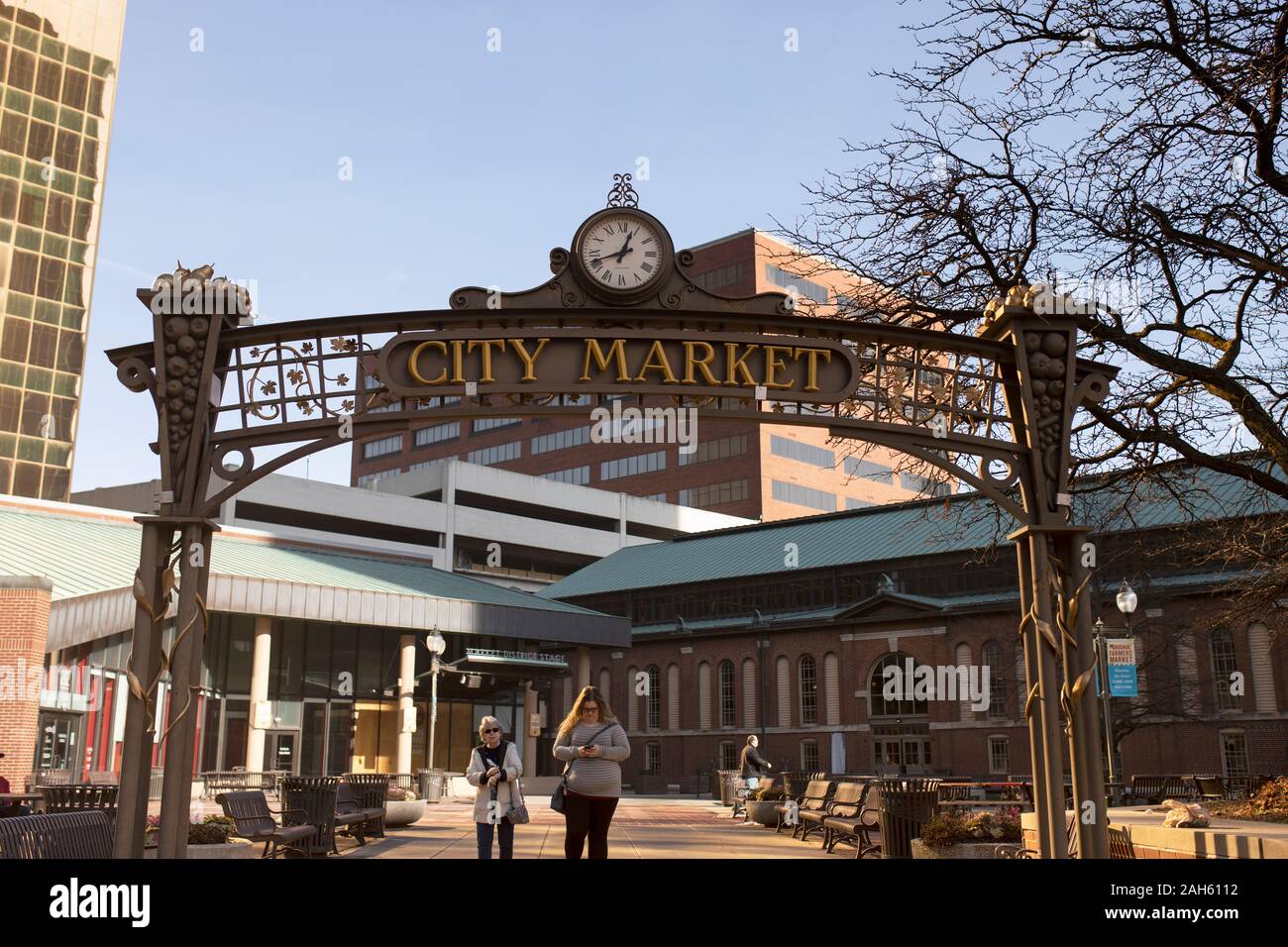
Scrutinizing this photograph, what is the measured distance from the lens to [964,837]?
497 inches

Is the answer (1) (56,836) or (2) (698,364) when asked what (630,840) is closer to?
(2) (698,364)

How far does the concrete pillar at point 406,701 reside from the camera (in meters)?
43.5

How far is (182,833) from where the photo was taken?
10195mm

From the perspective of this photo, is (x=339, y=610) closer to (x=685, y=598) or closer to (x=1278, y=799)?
(x=685, y=598)

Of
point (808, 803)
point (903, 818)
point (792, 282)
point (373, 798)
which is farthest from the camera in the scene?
point (792, 282)

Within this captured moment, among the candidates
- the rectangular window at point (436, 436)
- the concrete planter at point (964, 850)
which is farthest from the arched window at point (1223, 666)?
the rectangular window at point (436, 436)

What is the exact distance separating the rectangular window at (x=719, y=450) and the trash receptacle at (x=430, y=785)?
2592 inches

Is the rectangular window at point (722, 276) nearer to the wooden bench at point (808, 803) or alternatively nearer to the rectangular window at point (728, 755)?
the rectangular window at point (728, 755)

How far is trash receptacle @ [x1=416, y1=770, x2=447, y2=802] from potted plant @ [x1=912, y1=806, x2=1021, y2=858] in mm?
19508

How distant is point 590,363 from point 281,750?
35.9m

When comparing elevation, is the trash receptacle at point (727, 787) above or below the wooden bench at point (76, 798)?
below

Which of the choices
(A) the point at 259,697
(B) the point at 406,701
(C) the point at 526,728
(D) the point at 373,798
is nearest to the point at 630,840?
(D) the point at 373,798

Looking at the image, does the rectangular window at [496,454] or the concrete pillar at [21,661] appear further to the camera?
the rectangular window at [496,454]
